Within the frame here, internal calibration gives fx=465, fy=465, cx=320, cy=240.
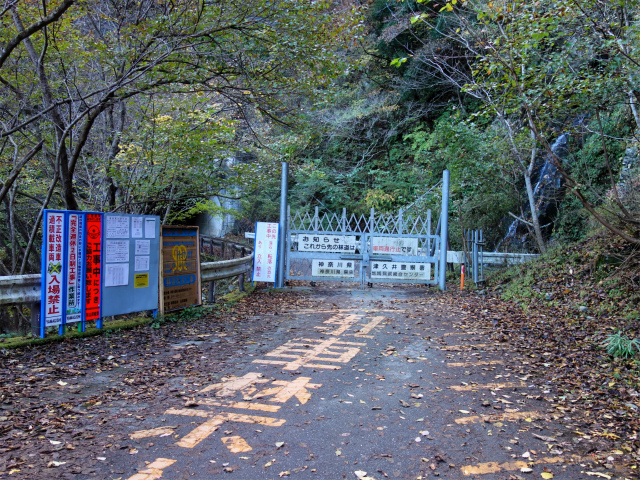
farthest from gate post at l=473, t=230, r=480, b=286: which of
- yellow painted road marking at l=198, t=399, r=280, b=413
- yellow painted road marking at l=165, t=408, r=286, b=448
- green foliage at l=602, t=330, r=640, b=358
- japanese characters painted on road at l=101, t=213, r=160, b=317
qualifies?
yellow painted road marking at l=165, t=408, r=286, b=448

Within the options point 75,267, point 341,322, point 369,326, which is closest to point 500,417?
point 369,326

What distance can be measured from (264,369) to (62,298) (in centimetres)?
316

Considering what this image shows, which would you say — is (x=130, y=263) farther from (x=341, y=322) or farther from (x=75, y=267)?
(x=341, y=322)

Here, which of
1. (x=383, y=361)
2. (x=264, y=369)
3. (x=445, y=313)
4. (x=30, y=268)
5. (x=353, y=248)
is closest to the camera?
(x=264, y=369)

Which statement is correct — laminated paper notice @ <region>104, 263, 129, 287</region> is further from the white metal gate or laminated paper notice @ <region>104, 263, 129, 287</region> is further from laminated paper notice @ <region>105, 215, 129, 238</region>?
the white metal gate

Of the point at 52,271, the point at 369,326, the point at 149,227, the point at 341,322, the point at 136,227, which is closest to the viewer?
the point at 52,271

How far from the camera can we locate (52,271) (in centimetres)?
646

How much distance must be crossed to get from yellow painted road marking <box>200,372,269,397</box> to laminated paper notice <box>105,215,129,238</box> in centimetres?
346

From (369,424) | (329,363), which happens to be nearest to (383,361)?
(329,363)

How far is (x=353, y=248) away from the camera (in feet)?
44.0

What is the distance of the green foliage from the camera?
20.1 ft

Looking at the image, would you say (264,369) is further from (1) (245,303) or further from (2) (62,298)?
(1) (245,303)

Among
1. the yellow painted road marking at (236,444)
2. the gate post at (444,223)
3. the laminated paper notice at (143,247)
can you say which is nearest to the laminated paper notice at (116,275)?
the laminated paper notice at (143,247)

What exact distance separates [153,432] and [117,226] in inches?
174
